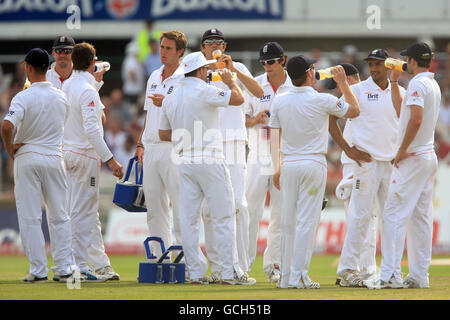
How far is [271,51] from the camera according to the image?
446 inches

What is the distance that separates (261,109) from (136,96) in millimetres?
11724

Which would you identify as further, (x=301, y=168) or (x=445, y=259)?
(x=445, y=259)

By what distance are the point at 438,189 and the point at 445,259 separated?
2.71 m

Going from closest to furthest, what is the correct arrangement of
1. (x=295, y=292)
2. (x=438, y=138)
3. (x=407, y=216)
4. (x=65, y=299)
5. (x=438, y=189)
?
(x=65, y=299) < (x=295, y=292) < (x=407, y=216) < (x=438, y=189) < (x=438, y=138)

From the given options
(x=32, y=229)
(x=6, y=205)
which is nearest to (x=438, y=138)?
(x=6, y=205)

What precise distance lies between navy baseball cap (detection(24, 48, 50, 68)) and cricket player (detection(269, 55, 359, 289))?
2702 millimetres

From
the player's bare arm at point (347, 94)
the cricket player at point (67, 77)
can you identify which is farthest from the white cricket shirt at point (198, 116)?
the cricket player at point (67, 77)

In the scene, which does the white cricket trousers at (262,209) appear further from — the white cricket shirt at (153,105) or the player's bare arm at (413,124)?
the player's bare arm at (413,124)

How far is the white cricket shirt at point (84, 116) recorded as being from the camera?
1098 centimetres

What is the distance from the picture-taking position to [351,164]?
11.0 m

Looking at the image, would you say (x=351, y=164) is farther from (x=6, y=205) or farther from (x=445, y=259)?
(x=6, y=205)

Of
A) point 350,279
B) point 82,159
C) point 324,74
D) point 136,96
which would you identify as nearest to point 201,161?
point 324,74

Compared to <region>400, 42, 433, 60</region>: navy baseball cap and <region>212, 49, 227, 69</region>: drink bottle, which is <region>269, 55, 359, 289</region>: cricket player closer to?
<region>400, 42, 433, 60</region>: navy baseball cap

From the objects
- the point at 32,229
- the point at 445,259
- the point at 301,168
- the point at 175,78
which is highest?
the point at 175,78
